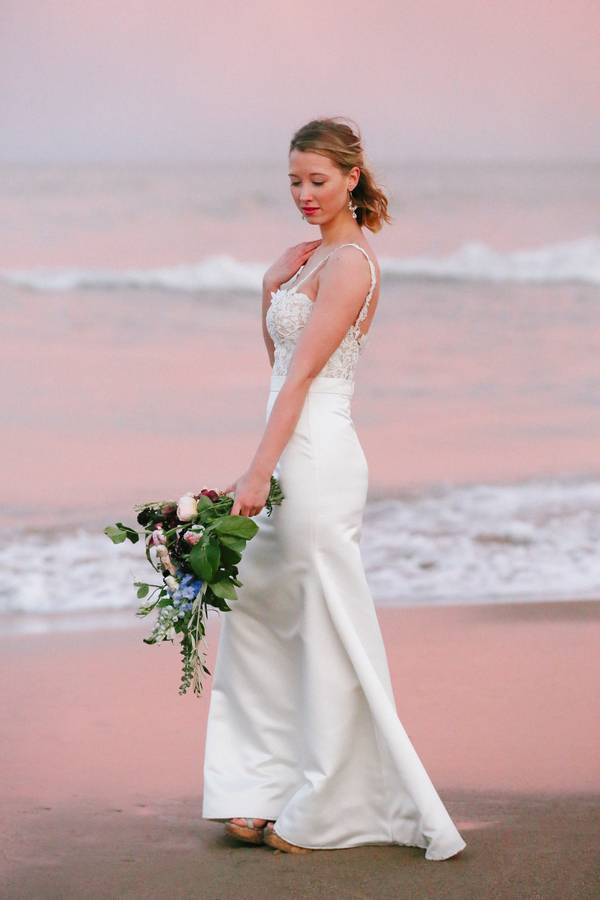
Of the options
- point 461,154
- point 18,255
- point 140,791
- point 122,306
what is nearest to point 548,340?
point 461,154

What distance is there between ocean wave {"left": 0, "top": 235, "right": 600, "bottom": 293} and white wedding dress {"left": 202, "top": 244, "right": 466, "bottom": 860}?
8180 millimetres

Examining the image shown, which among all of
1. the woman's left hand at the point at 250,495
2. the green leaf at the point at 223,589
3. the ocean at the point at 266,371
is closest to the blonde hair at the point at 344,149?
the woman's left hand at the point at 250,495

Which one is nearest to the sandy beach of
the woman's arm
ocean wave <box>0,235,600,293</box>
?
the woman's arm

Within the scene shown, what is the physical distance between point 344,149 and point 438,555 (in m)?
4.15

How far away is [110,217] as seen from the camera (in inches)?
472

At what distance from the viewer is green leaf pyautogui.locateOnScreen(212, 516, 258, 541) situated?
3.22 meters

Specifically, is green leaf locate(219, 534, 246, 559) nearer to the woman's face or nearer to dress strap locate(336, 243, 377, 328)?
dress strap locate(336, 243, 377, 328)

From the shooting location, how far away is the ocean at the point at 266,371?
7.48m

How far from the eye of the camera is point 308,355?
339cm

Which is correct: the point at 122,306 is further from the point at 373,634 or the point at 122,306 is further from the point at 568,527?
the point at 373,634

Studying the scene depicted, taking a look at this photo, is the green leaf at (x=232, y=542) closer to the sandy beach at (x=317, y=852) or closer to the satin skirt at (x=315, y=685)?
the satin skirt at (x=315, y=685)

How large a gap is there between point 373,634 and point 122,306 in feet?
26.9

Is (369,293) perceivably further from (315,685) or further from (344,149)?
(315,685)

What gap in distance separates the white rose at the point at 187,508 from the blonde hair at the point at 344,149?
2.96 ft
